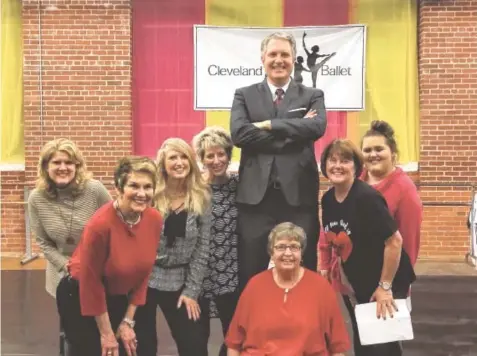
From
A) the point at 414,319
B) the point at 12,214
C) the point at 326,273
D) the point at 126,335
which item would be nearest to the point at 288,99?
the point at 326,273

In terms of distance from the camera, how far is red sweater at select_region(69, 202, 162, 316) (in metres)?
2.99

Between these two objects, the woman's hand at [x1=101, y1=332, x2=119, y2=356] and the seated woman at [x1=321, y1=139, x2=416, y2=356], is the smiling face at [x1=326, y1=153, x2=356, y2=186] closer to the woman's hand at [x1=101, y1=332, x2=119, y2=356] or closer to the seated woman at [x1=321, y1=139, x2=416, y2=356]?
the seated woman at [x1=321, y1=139, x2=416, y2=356]

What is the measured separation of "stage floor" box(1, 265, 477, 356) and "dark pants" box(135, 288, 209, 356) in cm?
150

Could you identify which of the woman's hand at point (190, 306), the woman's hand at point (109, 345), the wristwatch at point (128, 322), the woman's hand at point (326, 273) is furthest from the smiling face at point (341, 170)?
the woman's hand at point (109, 345)

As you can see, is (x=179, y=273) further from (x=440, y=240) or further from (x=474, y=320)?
(x=440, y=240)

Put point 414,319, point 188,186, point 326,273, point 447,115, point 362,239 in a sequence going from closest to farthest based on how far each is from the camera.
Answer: point 362,239 < point 188,186 < point 326,273 < point 414,319 < point 447,115

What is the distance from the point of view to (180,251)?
348 centimetres

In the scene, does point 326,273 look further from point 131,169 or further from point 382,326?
point 131,169

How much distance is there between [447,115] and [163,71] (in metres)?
3.94

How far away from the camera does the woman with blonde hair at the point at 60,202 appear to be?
349cm

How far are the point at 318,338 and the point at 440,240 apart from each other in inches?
235

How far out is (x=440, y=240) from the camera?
8.73 metres

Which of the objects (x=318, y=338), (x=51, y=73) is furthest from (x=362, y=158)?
(x=51, y=73)

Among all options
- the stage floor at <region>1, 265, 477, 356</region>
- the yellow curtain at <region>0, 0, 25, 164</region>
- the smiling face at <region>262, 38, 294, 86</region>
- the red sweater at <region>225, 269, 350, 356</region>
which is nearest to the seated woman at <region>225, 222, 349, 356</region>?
the red sweater at <region>225, 269, 350, 356</region>
